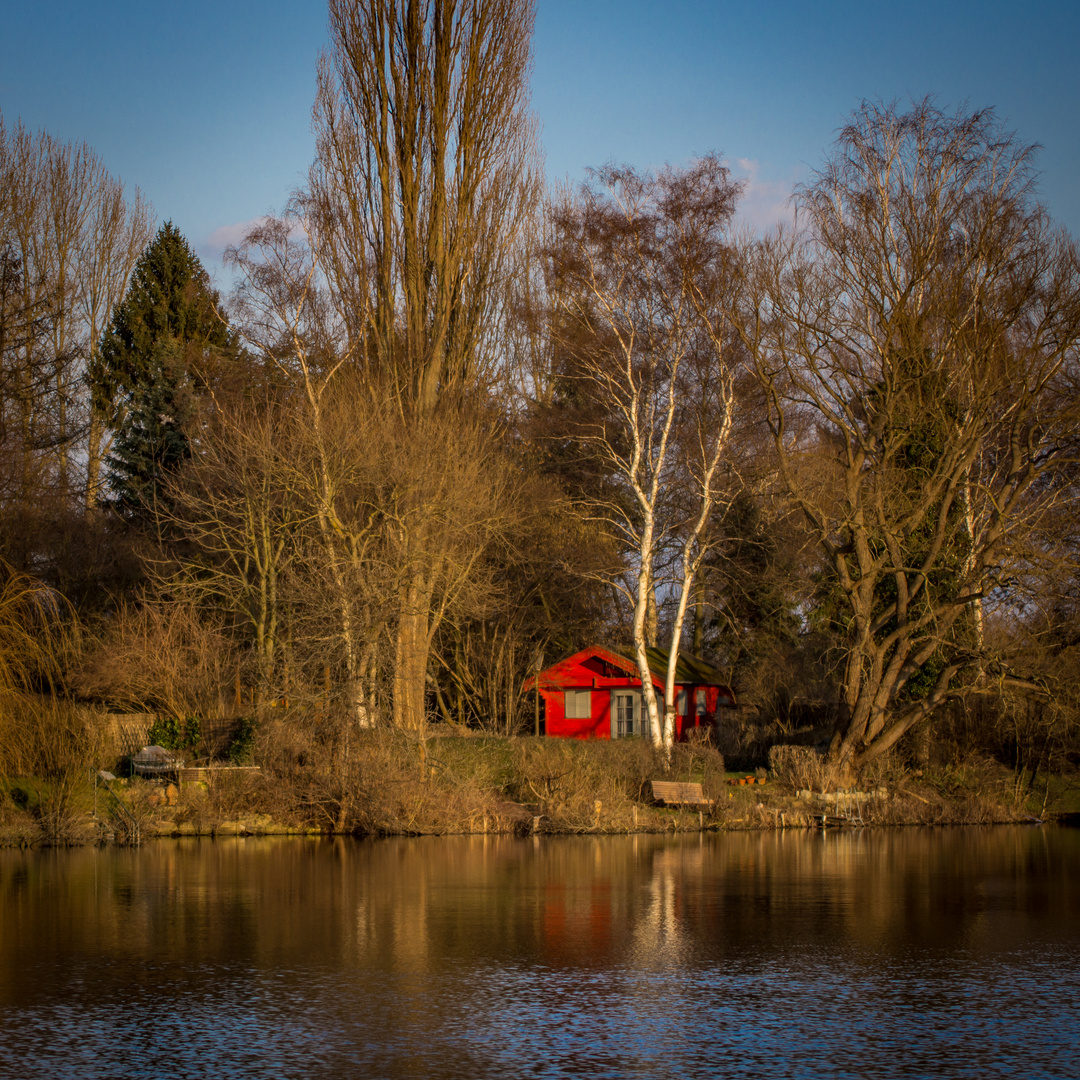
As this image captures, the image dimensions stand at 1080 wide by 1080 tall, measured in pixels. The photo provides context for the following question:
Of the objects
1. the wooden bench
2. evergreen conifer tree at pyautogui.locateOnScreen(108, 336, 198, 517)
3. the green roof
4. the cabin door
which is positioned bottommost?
the wooden bench

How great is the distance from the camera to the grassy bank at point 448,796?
2230 centimetres

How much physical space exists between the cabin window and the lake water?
21.8 metres

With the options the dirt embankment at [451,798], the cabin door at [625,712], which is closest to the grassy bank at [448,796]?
the dirt embankment at [451,798]

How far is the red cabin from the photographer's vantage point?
39.9m

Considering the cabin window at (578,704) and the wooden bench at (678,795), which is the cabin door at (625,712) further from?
the wooden bench at (678,795)

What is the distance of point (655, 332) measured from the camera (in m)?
37.2

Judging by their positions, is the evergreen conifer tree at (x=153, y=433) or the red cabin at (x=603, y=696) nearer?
the evergreen conifer tree at (x=153, y=433)

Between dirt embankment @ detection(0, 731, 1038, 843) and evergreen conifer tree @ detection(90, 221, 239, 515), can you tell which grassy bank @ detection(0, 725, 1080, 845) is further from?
evergreen conifer tree @ detection(90, 221, 239, 515)

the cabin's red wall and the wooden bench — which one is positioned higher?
the cabin's red wall

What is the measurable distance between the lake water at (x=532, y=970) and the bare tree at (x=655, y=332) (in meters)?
15.4

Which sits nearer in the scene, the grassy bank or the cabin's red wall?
the grassy bank

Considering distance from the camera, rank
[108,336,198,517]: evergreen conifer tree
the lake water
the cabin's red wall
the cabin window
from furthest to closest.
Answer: the cabin window
the cabin's red wall
[108,336,198,517]: evergreen conifer tree
the lake water

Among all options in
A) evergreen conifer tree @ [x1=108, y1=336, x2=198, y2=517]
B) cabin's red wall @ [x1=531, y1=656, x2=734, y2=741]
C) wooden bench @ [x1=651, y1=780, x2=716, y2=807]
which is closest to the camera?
wooden bench @ [x1=651, y1=780, x2=716, y2=807]

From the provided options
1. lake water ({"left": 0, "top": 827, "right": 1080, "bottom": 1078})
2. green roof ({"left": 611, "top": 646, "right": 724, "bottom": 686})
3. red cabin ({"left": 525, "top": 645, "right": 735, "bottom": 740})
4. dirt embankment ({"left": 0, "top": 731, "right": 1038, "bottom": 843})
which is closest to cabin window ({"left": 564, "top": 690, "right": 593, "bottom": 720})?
red cabin ({"left": 525, "top": 645, "right": 735, "bottom": 740})
